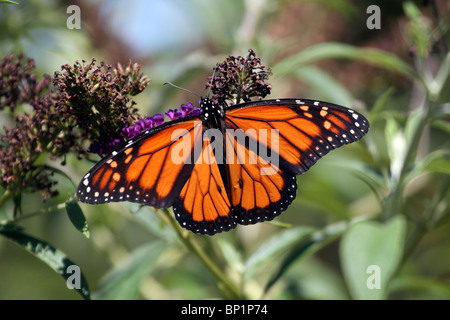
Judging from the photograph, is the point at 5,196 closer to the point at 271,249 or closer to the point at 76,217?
the point at 76,217

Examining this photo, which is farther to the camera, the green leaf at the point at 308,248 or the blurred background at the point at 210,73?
the blurred background at the point at 210,73

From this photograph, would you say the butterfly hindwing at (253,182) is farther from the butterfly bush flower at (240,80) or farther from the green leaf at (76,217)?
the green leaf at (76,217)

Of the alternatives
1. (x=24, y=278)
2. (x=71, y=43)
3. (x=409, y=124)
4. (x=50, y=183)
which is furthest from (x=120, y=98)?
(x=24, y=278)

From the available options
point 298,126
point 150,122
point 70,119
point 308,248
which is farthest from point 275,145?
point 70,119

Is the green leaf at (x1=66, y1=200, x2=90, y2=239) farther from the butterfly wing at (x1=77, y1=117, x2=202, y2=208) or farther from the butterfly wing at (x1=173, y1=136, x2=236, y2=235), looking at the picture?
the butterfly wing at (x1=173, y1=136, x2=236, y2=235)

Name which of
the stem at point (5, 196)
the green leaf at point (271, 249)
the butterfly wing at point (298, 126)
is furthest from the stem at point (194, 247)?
the stem at point (5, 196)
